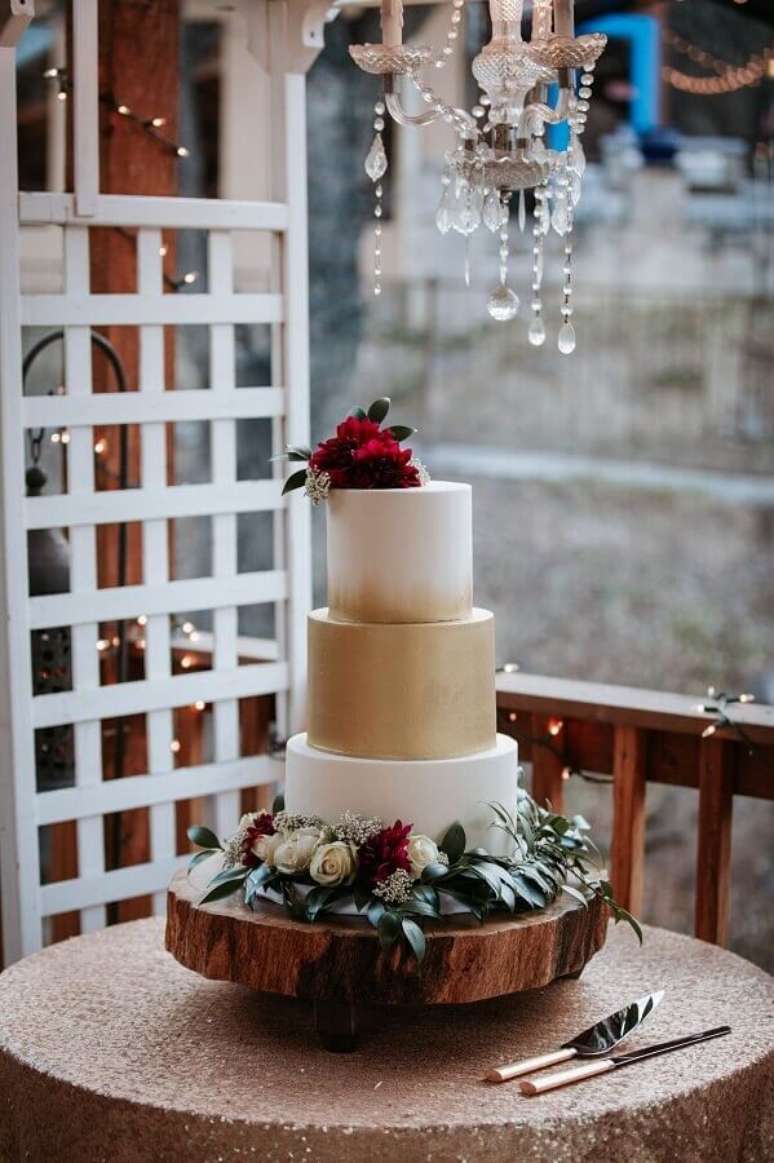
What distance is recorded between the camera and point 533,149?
6.65ft

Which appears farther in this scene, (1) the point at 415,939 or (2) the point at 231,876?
(2) the point at 231,876

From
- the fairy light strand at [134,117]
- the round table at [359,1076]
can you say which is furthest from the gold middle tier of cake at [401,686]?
the fairy light strand at [134,117]

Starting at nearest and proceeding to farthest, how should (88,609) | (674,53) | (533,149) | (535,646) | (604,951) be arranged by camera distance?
(533,149)
(604,951)
(88,609)
(535,646)
(674,53)

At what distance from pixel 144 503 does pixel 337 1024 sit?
3.69 feet

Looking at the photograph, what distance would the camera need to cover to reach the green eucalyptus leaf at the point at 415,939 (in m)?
2.16

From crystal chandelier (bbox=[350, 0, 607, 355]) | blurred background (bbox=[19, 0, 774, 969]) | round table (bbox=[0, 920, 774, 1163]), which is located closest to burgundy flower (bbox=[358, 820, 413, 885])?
round table (bbox=[0, 920, 774, 1163])

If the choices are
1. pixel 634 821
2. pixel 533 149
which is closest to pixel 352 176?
pixel 634 821

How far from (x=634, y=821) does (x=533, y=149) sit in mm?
1465

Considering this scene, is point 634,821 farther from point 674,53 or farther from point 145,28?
point 674,53

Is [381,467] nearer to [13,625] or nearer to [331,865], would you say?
[331,865]

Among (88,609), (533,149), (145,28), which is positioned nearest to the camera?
(533,149)

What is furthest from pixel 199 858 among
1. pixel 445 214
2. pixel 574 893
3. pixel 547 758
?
pixel 445 214

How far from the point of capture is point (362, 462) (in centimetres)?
236

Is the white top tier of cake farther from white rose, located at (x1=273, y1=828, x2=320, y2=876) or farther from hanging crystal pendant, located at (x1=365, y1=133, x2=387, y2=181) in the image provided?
hanging crystal pendant, located at (x1=365, y1=133, x2=387, y2=181)
